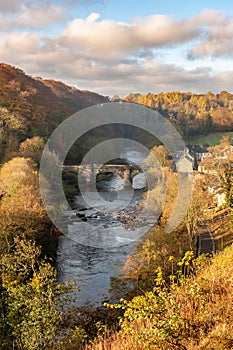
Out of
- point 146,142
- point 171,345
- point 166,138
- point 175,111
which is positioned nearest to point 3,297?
point 171,345

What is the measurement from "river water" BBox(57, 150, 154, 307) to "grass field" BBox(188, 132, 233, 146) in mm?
58404

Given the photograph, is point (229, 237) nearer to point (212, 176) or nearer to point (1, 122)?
point (212, 176)

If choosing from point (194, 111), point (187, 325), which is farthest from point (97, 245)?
point (194, 111)

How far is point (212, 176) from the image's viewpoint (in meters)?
53.4

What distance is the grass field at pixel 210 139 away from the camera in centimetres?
10044

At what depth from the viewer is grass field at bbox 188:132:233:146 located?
100 m

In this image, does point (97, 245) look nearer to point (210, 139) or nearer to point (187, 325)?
point (187, 325)

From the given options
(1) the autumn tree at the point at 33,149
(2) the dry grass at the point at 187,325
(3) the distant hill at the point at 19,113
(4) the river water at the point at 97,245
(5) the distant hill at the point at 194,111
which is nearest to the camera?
(2) the dry grass at the point at 187,325

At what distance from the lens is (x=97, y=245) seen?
30578 mm

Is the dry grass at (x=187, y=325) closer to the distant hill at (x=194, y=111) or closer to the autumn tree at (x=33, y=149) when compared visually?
the autumn tree at (x=33, y=149)

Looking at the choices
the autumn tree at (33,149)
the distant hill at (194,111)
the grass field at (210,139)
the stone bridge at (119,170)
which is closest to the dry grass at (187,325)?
the autumn tree at (33,149)

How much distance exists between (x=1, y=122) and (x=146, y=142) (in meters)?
47.8

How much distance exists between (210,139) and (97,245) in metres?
81.5

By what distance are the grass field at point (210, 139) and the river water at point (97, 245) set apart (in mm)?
58404
